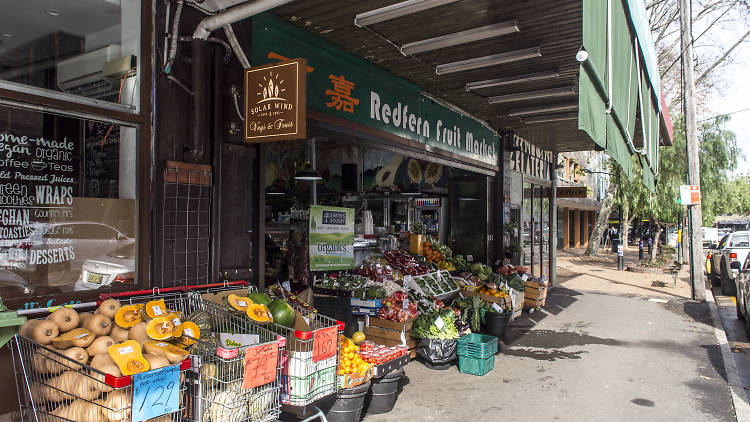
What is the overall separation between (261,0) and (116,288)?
2.61 m

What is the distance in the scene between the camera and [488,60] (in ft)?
22.2

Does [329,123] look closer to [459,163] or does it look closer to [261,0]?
[261,0]

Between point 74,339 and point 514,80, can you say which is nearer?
point 74,339

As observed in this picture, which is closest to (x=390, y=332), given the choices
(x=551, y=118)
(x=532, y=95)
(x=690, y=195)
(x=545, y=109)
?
(x=532, y=95)

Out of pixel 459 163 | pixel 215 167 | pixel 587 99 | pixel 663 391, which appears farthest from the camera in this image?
pixel 459 163

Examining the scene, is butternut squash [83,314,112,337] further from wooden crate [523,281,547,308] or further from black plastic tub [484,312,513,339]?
wooden crate [523,281,547,308]

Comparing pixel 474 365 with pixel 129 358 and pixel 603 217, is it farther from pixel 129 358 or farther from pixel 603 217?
pixel 603 217

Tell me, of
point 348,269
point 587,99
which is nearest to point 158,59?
point 587,99

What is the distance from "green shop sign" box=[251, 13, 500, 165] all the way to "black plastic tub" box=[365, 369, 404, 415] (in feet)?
10.4

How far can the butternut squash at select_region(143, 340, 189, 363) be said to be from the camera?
9.10ft

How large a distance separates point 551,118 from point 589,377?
5740 mm

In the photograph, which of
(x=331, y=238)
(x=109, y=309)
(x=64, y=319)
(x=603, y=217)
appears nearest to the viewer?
(x=64, y=319)

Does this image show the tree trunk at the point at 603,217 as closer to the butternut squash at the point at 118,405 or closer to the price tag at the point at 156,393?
the price tag at the point at 156,393

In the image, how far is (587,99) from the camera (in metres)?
4.03
